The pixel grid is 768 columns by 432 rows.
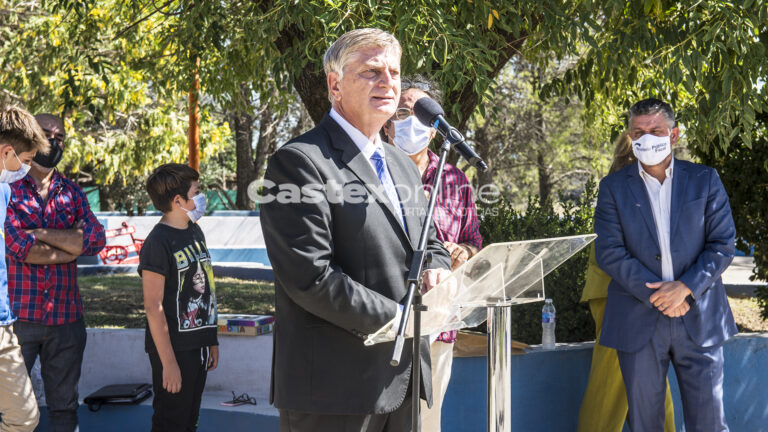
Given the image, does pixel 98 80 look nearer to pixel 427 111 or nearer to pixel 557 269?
pixel 557 269

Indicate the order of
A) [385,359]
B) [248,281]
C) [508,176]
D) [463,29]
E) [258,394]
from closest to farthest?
[385,359], [463,29], [258,394], [248,281], [508,176]

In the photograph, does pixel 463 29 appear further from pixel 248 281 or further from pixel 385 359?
pixel 248 281

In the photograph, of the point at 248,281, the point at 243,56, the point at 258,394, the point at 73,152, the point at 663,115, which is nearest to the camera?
the point at 663,115

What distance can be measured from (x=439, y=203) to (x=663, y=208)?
136 centimetres

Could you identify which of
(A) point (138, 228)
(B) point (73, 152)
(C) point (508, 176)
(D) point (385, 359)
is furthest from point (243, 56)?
(C) point (508, 176)

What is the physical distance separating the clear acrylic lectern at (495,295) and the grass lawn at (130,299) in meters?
7.52

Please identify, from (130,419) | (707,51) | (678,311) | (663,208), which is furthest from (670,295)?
(130,419)

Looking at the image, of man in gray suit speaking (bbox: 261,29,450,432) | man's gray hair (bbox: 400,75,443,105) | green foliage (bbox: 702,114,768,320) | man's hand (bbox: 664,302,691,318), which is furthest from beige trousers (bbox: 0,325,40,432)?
green foliage (bbox: 702,114,768,320)

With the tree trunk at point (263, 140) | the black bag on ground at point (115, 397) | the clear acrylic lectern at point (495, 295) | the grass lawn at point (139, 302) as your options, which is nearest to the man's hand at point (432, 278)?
the clear acrylic lectern at point (495, 295)

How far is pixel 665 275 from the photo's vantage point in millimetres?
4465

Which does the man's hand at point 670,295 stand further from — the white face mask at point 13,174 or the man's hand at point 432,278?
the white face mask at point 13,174

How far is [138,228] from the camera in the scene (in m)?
21.3

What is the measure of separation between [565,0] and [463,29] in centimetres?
120

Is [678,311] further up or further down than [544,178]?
further down
